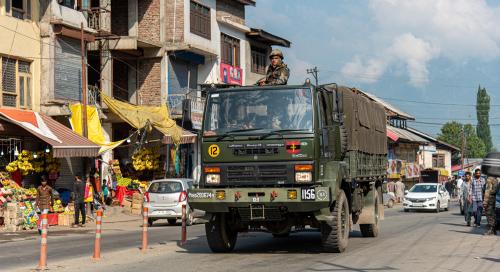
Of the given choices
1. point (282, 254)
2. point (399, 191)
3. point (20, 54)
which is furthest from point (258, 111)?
point (399, 191)

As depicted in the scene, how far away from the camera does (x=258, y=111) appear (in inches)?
539

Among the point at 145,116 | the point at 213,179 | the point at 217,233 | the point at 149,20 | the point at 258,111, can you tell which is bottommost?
the point at 217,233

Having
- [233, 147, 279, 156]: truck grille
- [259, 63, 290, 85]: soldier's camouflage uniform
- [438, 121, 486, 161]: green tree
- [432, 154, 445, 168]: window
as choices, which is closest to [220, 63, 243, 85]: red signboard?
[259, 63, 290, 85]: soldier's camouflage uniform

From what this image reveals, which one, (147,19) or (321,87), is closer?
(321,87)

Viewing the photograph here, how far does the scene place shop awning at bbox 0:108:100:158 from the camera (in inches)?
1006

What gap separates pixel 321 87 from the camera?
1424 centimetres

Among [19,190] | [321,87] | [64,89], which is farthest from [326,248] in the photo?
[64,89]

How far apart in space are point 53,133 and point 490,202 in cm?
1546

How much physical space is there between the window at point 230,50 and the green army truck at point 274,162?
100 ft

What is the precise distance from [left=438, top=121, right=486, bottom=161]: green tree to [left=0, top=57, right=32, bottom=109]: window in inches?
4193

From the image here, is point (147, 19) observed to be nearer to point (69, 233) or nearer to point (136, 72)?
point (136, 72)

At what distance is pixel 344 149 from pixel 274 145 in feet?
6.88

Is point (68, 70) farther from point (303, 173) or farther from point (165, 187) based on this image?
point (303, 173)

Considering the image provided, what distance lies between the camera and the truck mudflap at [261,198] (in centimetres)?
1308
